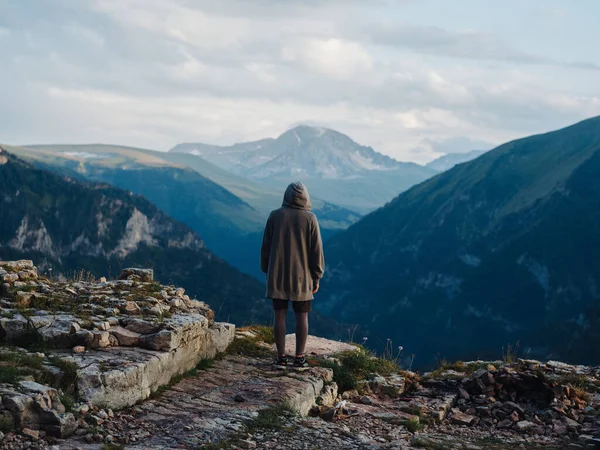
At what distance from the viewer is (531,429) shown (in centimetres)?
1150

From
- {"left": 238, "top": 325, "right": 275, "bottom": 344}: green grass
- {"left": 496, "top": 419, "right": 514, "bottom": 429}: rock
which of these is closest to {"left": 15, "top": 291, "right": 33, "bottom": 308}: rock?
{"left": 238, "top": 325, "right": 275, "bottom": 344}: green grass

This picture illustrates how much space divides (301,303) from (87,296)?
4.15m

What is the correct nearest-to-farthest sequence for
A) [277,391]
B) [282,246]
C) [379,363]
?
1. [277,391]
2. [282,246]
3. [379,363]

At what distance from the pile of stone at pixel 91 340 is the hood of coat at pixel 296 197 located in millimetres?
2869

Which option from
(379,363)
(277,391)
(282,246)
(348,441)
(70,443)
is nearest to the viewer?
(70,443)

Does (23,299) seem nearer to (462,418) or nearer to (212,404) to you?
(212,404)

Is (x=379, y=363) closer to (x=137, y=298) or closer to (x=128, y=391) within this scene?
(x=137, y=298)

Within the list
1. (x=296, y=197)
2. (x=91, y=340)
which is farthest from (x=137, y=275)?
(x=296, y=197)

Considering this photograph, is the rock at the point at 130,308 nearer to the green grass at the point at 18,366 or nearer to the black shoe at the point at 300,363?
the green grass at the point at 18,366

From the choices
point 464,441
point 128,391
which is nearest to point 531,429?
point 464,441

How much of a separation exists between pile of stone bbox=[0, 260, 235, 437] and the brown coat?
1.76m

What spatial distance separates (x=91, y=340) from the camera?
1079 centimetres

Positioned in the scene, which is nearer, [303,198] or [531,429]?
[531,429]

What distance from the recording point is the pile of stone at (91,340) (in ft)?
28.2
